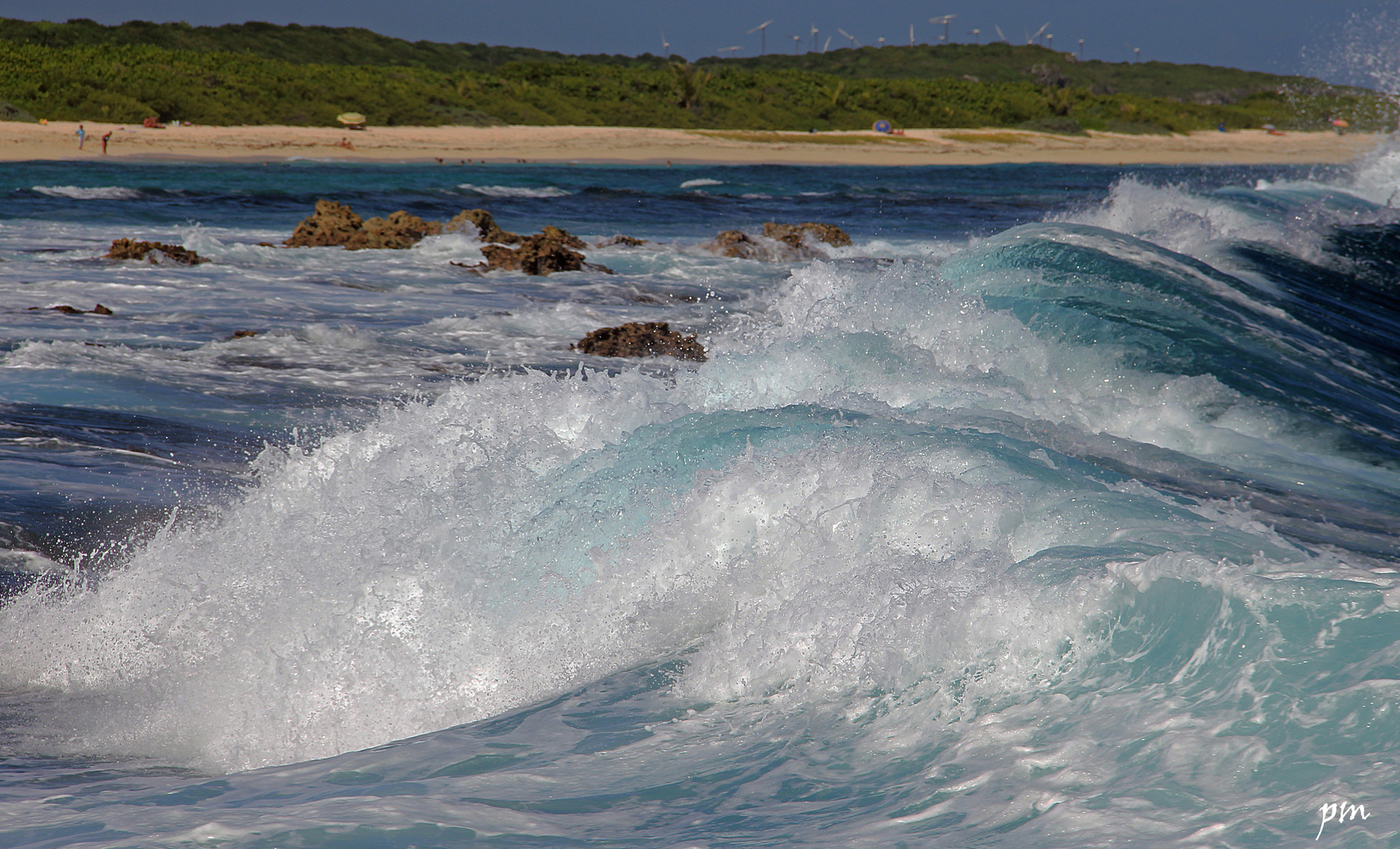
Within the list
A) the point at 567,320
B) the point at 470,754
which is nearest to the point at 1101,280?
the point at 567,320

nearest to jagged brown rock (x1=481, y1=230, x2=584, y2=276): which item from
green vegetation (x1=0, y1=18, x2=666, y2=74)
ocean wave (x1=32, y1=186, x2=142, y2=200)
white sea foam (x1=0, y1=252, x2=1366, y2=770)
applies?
white sea foam (x1=0, y1=252, x2=1366, y2=770)

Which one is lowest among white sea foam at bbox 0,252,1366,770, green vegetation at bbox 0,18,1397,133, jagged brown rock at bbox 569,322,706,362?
white sea foam at bbox 0,252,1366,770

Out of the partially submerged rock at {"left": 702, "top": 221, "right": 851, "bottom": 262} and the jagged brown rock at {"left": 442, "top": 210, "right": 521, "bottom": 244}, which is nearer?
the jagged brown rock at {"left": 442, "top": 210, "right": 521, "bottom": 244}

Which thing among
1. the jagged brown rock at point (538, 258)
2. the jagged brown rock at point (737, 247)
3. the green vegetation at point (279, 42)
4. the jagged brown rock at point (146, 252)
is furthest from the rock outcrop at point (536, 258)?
the green vegetation at point (279, 42)

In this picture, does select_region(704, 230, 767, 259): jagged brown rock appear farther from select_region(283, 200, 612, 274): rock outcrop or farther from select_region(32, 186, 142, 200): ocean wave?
select_region(32, 186, 142, 200): ocean wave

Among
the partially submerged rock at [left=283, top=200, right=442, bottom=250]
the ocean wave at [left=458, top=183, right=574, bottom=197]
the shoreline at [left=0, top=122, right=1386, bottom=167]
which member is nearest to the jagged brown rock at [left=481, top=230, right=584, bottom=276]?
the partially submerged rock at [left=283, top=200, right=442, bottom=250]

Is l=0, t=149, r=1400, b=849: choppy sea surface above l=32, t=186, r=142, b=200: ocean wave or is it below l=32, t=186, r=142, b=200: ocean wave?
below

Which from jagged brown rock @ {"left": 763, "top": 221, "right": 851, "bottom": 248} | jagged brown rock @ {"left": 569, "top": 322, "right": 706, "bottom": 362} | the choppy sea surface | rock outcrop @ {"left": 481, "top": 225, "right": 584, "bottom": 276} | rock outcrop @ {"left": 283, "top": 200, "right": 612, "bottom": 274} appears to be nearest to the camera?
the choppy sea surface

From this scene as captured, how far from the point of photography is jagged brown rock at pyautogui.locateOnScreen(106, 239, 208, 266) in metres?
14.8

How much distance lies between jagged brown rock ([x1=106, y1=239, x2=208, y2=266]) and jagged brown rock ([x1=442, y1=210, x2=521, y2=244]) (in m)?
4.33

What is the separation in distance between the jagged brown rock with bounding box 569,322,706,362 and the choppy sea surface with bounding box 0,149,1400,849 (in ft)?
3.95

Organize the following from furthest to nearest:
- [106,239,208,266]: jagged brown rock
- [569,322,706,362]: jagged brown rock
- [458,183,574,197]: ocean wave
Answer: [458,183,574,197]: ocean wave < [106,239,208,266]: jagged brown rock < [569,322,706,362]: jagged brown rock

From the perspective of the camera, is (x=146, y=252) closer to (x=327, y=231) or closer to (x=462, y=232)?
(x=327, y=231)

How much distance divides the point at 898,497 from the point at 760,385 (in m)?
2.53
